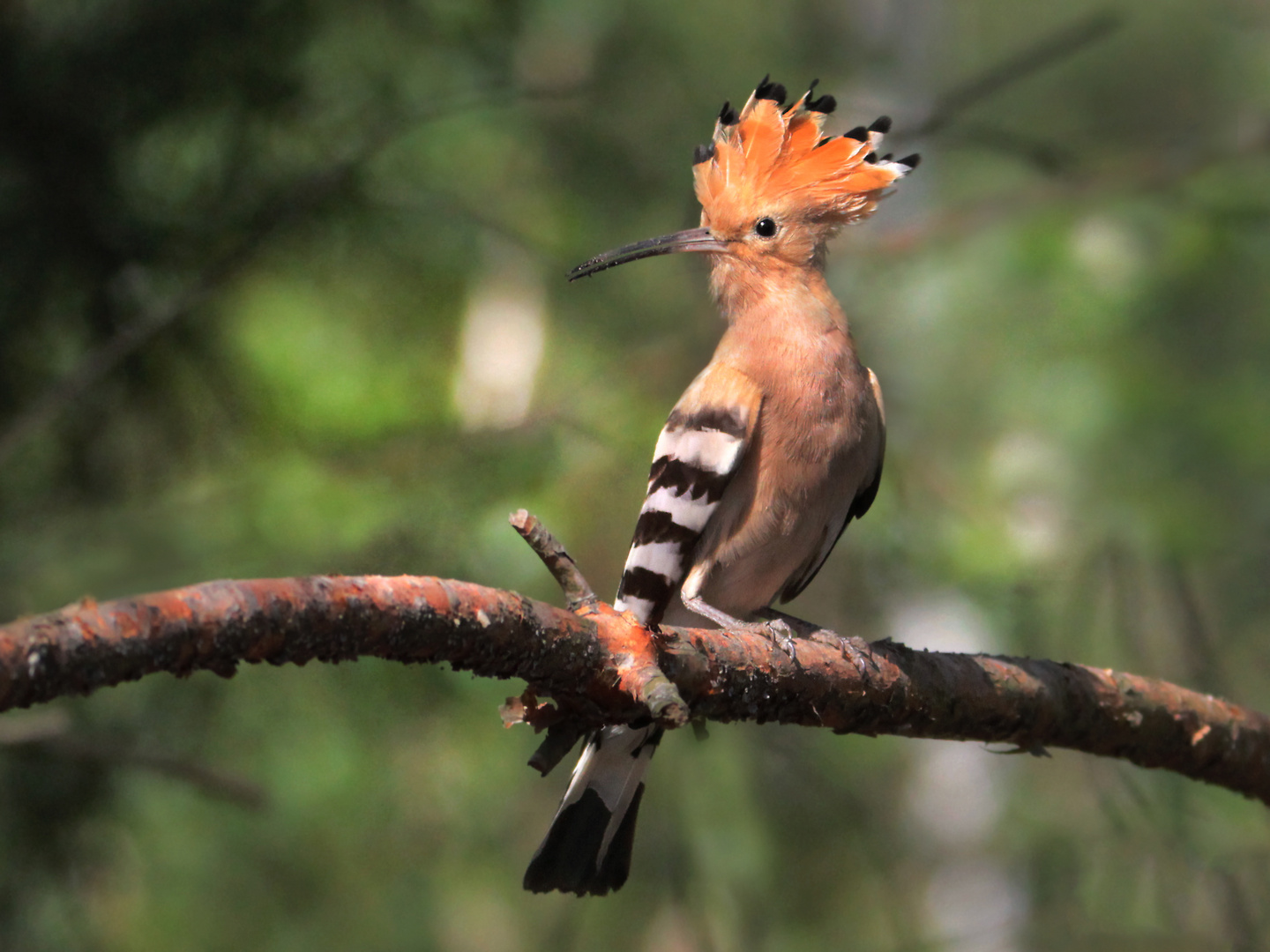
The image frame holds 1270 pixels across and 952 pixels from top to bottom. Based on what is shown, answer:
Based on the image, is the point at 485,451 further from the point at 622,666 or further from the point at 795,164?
the point at 622,666

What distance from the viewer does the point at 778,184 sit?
294 centimetres

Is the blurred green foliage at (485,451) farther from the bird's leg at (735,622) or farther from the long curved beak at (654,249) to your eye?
the bird's leg at (735,622)

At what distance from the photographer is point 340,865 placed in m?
5.23

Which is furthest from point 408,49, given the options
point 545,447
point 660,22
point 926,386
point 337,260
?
point 926,386

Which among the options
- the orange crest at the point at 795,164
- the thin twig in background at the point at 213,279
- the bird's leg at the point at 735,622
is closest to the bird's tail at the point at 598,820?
the bird's leg at the point at 735,622

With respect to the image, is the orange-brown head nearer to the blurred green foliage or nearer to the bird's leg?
the blurred green foliage

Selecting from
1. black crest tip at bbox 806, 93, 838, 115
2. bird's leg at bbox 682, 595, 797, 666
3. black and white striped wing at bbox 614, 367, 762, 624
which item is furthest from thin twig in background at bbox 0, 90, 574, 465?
bird's leg at bbox 682, 595, 797, 666

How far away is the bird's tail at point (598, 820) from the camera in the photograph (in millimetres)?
2295

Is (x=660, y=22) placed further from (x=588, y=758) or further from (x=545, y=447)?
(x=588, y=758)

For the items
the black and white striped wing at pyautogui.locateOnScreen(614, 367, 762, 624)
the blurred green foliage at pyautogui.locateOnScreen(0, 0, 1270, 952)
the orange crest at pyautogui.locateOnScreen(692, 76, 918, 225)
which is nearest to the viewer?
the black and white striped wing at pyautogui.locateOnScreen(614, 367, 762, 624)

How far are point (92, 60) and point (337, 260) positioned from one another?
→ 2.77 ft

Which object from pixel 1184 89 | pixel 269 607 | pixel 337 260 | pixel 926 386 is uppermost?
pixel 1184 89

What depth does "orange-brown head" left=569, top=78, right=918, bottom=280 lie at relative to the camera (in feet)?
9.46

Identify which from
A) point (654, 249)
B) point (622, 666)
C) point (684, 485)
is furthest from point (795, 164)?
point (622, 666)
